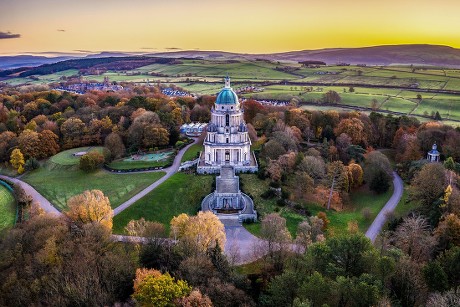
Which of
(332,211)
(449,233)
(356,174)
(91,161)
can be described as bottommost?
(332,211)

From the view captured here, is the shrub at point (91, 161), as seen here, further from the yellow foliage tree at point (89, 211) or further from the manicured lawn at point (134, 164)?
the yellow foliage tree at point (89, 211)

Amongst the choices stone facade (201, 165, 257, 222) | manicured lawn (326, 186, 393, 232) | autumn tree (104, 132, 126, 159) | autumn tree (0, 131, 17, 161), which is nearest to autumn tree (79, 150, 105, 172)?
autumn tree (104, 132, 126, 159)

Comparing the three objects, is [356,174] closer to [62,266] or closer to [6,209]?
[62,266]

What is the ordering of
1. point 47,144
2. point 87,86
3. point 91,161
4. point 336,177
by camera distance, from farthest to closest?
point 87,86 → point 47,144 → point 91,161 → point 336,177

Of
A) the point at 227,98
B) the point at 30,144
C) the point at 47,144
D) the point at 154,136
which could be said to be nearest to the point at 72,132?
the point at 47,144

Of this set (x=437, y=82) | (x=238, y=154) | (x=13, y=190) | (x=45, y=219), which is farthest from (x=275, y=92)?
(x=45, y=219)

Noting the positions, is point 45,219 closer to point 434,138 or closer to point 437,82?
point 434,138
